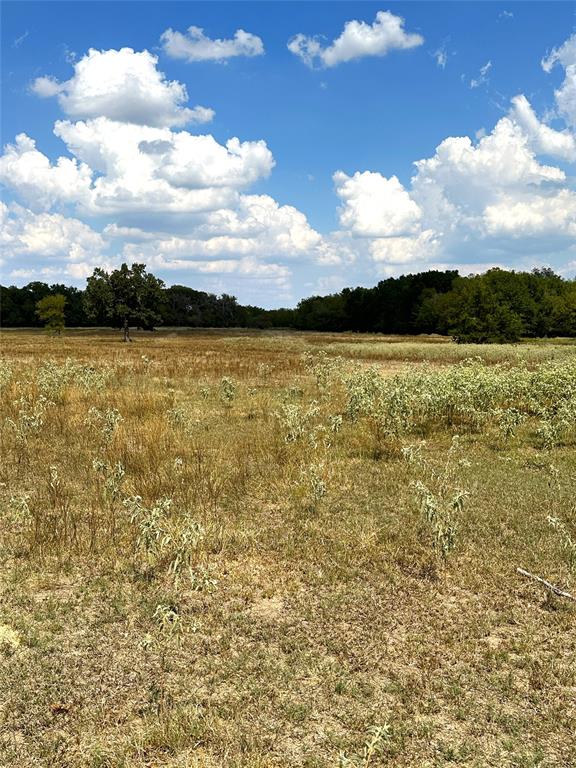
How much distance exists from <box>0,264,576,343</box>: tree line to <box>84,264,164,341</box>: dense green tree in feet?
0.40

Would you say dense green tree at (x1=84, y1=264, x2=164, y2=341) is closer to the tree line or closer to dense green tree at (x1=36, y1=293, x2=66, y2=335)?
the tree line

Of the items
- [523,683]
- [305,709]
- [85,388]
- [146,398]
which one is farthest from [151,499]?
[85,388]

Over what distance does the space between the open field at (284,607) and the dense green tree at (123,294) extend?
58.8m

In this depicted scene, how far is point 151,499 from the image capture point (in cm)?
930

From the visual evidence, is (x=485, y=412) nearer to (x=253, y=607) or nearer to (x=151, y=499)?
(x=151, y=499)

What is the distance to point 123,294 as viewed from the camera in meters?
70.0

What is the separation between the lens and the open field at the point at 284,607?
4102 mm

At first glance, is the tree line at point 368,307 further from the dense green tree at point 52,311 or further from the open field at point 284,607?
the open field at point 284,607

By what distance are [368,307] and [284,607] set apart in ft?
400

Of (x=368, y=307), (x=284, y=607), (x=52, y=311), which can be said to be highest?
(x=368, y=307)

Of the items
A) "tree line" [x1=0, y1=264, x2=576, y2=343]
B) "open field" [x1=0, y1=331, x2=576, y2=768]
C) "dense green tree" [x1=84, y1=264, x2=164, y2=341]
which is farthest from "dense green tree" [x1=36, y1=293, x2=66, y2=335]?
"open field" [x1=0, y1=331, x2=576, y2=768]

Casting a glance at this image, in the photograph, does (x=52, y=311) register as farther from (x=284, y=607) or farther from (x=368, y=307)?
(x=284, y=607)

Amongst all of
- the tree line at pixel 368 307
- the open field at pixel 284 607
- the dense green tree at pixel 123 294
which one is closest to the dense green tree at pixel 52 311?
the tree line at pixel 368 307

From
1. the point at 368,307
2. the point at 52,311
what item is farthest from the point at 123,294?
the point at 368,307
